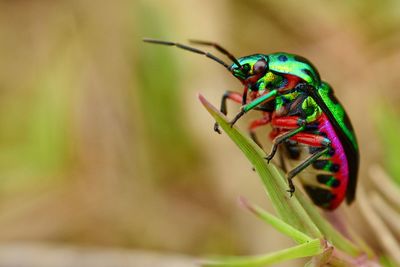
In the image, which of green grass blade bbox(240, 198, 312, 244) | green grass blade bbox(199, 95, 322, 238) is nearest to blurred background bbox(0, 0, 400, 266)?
green grass blade bbox(199, 95, 322, 238)

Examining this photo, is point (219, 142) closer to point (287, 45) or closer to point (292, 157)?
point (287, 45)

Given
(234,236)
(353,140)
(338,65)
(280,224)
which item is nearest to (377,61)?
(338,65)

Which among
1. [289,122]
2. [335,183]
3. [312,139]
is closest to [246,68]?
[289,122]

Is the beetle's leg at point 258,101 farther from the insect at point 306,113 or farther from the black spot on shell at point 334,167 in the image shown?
the black spot on shell at point 334,167

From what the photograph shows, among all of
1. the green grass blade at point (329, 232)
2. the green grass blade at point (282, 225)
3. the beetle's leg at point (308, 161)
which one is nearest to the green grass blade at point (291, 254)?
the green grass blade at point (282, 225)

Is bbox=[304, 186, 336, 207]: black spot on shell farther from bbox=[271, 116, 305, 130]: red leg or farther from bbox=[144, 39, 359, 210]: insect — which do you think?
bbox=[271, 116, 305, 130]: red leg

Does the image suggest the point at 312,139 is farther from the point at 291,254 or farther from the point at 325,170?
the point at 291,254
